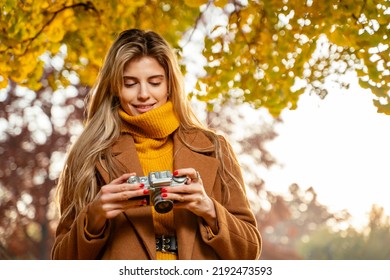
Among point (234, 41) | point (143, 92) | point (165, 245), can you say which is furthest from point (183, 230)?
point (234, 41)

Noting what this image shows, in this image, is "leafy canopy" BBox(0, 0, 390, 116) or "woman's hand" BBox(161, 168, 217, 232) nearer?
"woman's hand" BBox(161, 168, 217, 232)

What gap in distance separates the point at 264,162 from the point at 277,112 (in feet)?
15.5

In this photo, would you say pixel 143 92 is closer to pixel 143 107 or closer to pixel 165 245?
pixel 143 107

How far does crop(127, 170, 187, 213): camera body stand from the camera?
5.78ft

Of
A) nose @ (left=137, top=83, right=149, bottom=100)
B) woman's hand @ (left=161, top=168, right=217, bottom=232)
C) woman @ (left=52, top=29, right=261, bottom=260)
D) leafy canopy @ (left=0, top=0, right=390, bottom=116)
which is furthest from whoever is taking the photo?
leafy canopy @ (left=0, top=0, right=390, bottom=116)

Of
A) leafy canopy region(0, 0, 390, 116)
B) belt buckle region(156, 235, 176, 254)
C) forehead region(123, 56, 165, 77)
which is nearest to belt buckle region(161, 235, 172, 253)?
belt buckle region(156, 235, 176, 254)

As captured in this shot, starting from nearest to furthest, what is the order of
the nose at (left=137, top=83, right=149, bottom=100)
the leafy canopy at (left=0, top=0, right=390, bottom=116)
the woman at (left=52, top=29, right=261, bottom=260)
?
the woman at (left=52, top=29, right=261, bottom=260) → the nose at (left=137, top=83, right=149, bottom=100) → the leafy canopy at (left=0, top=0, right=390, bottom=116)

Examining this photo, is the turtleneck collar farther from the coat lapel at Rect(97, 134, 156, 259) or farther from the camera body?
the camera body

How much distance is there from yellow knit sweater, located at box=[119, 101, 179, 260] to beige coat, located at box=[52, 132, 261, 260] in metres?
0.03

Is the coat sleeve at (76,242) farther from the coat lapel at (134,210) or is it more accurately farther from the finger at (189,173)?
the finger at (189,173)

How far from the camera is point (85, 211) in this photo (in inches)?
73.8

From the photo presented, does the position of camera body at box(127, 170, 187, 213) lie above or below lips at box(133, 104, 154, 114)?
below

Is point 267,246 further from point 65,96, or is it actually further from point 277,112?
point 277,112
